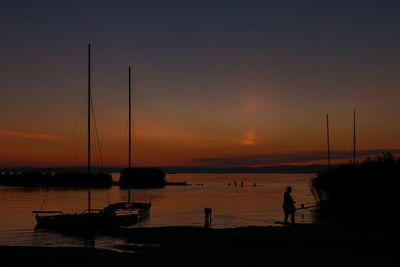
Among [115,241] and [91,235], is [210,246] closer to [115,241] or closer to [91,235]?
[115,241]

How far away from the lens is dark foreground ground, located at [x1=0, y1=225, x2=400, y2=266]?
669 inches

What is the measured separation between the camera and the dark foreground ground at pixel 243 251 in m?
17.0

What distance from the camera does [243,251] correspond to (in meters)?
19.1

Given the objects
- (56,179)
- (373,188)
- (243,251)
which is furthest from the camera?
(56,179)

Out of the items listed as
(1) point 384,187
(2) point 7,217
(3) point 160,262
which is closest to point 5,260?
(3) point 160,262

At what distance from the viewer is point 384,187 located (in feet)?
109

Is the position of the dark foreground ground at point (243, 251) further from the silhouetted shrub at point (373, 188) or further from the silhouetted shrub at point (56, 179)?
the silhouetted shrub at point (56, 179)

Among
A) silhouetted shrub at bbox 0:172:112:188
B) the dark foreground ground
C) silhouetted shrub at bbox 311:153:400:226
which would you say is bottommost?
silhouetted shrub at bbox 0:172:112:188

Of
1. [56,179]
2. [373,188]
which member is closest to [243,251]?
[373,188]

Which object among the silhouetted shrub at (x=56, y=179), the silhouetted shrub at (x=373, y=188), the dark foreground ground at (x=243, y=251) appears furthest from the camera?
the silhouetted shrub at (x=56, y=179)

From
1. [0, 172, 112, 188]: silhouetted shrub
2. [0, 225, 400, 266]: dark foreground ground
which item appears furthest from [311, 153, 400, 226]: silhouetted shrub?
[0, 172, 112, 188]: silhouetted shrub

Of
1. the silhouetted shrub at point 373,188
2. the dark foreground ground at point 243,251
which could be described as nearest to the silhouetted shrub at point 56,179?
the silhouetted shrub at point 373,188

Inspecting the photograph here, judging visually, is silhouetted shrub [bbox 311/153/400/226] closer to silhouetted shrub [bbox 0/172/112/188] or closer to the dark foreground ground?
the dark foreground ground

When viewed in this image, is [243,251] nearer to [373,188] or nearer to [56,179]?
[373,188]
